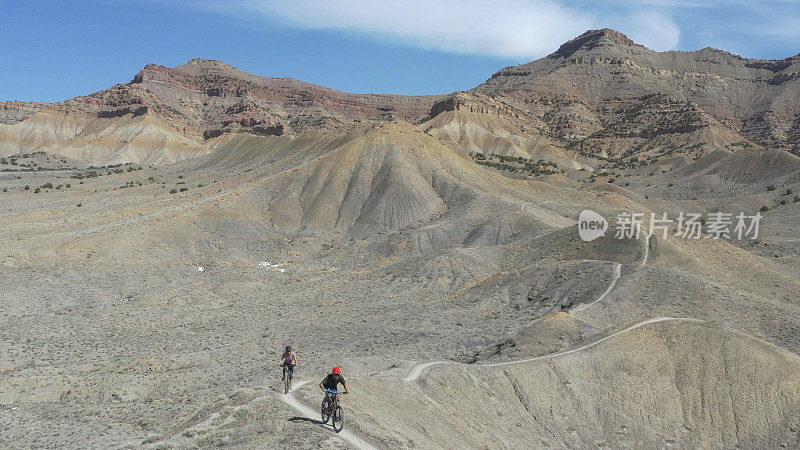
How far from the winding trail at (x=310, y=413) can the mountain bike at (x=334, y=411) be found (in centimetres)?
A: 22

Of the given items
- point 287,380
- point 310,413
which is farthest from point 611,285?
point 310,413

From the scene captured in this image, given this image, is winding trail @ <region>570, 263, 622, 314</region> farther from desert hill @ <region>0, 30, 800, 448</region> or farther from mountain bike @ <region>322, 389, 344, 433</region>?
mountain bike @ <region>322, 389, 344, 433</region>

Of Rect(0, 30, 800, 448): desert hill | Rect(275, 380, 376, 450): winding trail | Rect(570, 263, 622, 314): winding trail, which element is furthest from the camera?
Rect(570, 263, 622, 314): winding trail

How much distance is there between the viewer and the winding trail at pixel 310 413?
13141mm

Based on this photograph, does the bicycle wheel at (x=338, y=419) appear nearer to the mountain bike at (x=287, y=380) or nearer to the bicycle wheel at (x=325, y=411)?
the bicycle wheel at (x=325, y=411)

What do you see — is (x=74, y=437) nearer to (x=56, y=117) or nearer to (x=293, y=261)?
(x=293, y=261)

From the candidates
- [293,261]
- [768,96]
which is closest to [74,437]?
[293,261]

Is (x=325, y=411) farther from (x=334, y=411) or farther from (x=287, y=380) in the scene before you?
(x=287, y=380)

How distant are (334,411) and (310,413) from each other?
1.14 metres

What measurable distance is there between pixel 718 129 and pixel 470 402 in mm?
157111

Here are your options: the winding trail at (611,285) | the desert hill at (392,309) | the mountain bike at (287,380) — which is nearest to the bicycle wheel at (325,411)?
the desert hill at (392,309)

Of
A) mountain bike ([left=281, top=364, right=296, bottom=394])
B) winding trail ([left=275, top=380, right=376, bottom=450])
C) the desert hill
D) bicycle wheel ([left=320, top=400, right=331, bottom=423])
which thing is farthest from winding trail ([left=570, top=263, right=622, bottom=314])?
bicycle wheel ([left=320, top=400, right=331, bottom=423])

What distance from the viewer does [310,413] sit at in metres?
14.5

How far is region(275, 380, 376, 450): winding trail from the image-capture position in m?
13.1
